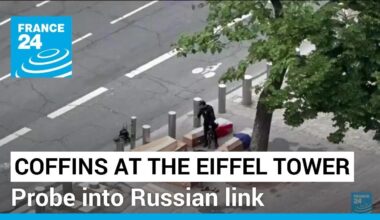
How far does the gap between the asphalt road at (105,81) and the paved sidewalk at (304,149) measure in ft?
3.95

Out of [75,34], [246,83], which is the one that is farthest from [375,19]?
[75,34]

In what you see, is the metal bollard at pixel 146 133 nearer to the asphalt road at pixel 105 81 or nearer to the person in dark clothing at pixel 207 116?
the asphalt road at pixel 105 81

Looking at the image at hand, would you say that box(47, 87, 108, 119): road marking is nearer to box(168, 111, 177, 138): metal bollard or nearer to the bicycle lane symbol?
the bicycle lane symbol

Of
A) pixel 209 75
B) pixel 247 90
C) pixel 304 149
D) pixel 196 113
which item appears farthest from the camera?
pixel 209 75

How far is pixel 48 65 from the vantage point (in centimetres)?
2742

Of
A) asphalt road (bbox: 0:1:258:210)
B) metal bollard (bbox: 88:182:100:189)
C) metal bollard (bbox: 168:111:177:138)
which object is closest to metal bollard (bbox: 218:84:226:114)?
asphalt road (bbox: 0:1:258:210)

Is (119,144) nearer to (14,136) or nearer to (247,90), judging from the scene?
(14,136)

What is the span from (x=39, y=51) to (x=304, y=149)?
26.2 feet

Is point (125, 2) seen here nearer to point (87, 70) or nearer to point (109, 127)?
point (87, 70)

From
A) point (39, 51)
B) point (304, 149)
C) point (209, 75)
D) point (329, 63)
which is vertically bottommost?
point (304, 149)

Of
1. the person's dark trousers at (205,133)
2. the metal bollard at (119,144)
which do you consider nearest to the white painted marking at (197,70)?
the person's dark trousers at (205,133)

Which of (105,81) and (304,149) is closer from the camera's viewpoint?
(304,149)

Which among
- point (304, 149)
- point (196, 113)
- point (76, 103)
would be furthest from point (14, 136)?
point (304, 149)

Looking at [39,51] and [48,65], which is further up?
[39,51]
